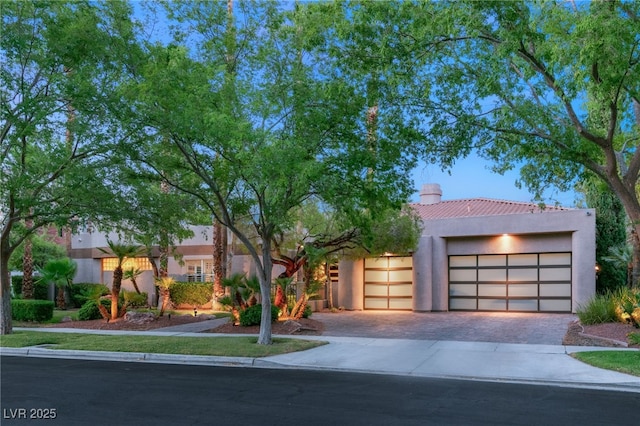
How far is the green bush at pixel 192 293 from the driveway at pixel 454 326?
562cm

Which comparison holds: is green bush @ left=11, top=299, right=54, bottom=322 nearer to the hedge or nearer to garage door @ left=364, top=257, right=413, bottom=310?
the hedge

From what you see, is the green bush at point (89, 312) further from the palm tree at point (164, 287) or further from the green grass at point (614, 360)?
the green grass at point (614, 360)

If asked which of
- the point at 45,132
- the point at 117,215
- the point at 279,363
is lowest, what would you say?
the point at 279,363

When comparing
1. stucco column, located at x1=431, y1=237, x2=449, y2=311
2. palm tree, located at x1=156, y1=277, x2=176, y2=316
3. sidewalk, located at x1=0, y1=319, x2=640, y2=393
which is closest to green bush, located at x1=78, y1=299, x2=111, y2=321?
palm tree, located at x1=156, y1=277, x2=176, y2=316

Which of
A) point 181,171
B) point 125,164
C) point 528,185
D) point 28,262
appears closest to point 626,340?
point 528,185

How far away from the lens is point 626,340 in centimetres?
1342

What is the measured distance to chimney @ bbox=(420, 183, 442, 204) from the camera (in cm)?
3000

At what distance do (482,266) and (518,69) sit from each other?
40.0ft

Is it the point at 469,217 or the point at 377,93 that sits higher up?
the point at 377,93

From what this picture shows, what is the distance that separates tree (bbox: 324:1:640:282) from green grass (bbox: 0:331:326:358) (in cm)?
620

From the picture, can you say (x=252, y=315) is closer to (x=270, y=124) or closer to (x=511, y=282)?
(x=270, y=124)

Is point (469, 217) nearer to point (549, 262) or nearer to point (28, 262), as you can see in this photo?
point (549, 262)

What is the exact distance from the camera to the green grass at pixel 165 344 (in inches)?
513

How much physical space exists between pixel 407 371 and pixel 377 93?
6.46 metres
